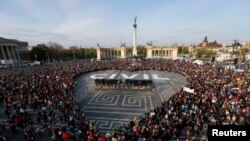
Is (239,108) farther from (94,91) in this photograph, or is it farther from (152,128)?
(94,91)

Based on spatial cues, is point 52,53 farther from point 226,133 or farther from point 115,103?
point 226,133

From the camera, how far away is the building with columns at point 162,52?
98.5 meters

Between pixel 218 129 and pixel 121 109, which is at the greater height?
pixel 218 129

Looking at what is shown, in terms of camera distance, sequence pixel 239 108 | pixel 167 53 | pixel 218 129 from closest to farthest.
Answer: pixel 218 129
pixel 239 108
pixel 167 53

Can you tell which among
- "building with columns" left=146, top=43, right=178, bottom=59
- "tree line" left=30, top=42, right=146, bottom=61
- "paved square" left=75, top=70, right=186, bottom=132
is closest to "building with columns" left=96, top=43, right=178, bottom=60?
"building with columns" left=146, top=43, right=178, bottom=59

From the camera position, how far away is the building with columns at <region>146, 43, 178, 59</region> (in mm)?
98481

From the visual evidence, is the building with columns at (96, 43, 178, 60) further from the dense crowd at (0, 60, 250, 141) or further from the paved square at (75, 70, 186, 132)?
the dense crowd at (0, 60, 250, 141)

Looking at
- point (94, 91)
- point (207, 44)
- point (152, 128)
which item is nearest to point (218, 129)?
point (152, 128)

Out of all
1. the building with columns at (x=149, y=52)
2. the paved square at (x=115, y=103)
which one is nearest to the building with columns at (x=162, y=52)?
the building with columns at (x=149, y=52)

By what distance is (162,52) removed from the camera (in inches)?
4530

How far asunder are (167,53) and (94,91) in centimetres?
9120

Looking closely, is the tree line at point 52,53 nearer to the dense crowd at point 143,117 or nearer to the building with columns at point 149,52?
the building with columns at point 149,52


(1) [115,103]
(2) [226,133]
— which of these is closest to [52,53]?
(1) [115,103]

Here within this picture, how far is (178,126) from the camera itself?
45.6ft
